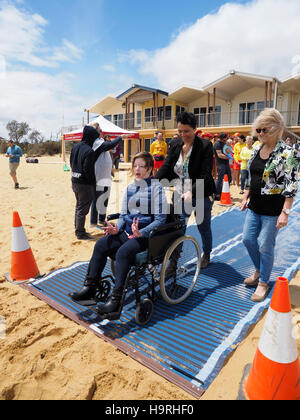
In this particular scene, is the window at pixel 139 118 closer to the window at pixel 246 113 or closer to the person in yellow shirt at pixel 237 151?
the window at pixel 246 113

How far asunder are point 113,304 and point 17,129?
2517 inches

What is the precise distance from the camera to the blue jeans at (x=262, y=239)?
2709mm

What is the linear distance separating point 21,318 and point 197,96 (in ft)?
81.8

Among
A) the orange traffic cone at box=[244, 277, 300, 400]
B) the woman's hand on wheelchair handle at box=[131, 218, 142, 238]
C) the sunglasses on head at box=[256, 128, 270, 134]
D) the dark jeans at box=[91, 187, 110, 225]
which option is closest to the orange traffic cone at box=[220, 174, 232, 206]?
the dark jeans at box=[91, 187, 110, 225]

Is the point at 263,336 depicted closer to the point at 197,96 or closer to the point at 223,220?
the point at 223,220

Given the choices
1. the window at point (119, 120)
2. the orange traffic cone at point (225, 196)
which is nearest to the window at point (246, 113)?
A: the window at point (119, 120)

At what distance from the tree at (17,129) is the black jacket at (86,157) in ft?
193

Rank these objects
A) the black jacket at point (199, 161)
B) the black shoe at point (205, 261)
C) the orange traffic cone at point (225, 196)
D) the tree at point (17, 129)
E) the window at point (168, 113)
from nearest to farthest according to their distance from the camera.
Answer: the black jacket at point (199, 161)
the black shoe at point (205, 261)
the orange traffic cone at point (225, 196)
the window at point (168, 113)
the tree at point (17, 129)

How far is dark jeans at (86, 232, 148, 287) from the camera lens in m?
2.36

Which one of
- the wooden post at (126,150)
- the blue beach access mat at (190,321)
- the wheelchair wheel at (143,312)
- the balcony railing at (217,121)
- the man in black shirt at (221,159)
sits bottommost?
the blue beach access mat at (190,321)

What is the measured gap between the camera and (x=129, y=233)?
2729 mm

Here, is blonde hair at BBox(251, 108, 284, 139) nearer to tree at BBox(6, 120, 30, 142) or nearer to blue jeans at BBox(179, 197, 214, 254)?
blue jeans at BBox(179, 197, 214, 254)

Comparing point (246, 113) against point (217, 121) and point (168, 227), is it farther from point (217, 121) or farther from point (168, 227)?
point (168, 227)
